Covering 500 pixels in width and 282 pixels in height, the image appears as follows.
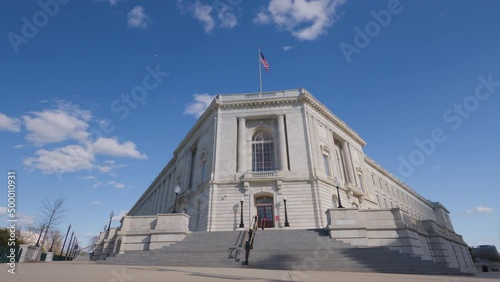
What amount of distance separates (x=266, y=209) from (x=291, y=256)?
12.4 meters

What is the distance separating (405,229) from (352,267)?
608 centimetres

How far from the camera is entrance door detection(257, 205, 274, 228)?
2267 cm

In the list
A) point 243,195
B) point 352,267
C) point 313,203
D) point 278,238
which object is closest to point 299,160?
point 313,203

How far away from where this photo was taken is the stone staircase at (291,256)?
10172 mm

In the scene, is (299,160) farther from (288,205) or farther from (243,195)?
(243,195)

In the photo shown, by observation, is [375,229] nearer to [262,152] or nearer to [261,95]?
[262,152]

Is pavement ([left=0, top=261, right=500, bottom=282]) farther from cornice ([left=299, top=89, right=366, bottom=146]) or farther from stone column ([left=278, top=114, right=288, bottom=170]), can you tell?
cornice ([left=299, top=89, right=366, bottom=146])

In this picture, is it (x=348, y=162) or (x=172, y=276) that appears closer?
(x=172, y=276)

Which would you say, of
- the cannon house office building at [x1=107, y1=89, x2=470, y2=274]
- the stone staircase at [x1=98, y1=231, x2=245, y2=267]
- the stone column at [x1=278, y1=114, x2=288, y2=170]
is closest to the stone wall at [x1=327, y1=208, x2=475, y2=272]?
the cannon house office building at [x1=107, y1=89, x2=470, y2=274]

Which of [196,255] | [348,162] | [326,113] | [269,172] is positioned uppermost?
[326,113]

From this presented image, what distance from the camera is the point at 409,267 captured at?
991 cm

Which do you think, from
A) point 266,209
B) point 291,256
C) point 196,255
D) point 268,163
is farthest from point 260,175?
point 291,256

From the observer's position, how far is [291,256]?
1108 centimetres

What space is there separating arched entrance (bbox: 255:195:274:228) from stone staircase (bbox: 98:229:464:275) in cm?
757
